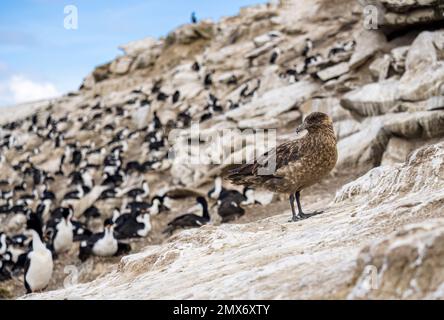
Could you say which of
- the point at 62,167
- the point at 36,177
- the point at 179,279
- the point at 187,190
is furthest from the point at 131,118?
the point at 179,279

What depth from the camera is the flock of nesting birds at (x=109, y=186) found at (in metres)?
7.54

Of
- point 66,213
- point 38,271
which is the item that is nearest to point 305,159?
point 38,271

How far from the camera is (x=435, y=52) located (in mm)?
16609

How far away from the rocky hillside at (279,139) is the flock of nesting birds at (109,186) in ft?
1.18

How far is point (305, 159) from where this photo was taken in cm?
735

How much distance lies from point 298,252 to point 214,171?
14.8 m

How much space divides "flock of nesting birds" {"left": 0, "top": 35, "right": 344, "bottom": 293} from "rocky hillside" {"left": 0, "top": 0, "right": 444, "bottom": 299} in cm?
36

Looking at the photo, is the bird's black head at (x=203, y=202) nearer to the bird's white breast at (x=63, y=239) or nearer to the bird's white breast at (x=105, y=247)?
the bird's white breast at (x=105, y=247)

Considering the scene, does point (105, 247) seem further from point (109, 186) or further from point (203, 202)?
point (109, 186)

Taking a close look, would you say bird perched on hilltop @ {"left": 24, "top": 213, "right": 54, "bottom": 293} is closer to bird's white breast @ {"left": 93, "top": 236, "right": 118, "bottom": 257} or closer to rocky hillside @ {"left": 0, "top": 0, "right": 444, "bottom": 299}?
rocky hillside @ {"left": 0, "top": 0, "right": 444, "bottom": 299}

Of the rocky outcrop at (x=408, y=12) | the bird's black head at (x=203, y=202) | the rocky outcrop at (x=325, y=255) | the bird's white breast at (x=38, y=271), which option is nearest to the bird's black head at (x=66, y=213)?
the bird's black head at (x=203, y=202)

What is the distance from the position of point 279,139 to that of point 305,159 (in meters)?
11.8

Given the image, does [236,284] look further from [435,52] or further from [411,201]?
[435,52]

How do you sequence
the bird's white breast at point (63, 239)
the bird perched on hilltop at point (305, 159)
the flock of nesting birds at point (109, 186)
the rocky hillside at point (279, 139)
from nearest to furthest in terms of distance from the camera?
the rocky hillside at point (279, 139) < the bird perched on hilltop at point (305, 159) < the flock of nesting birds at point (109, 186) < the bird's white breast at point (63, 239)
